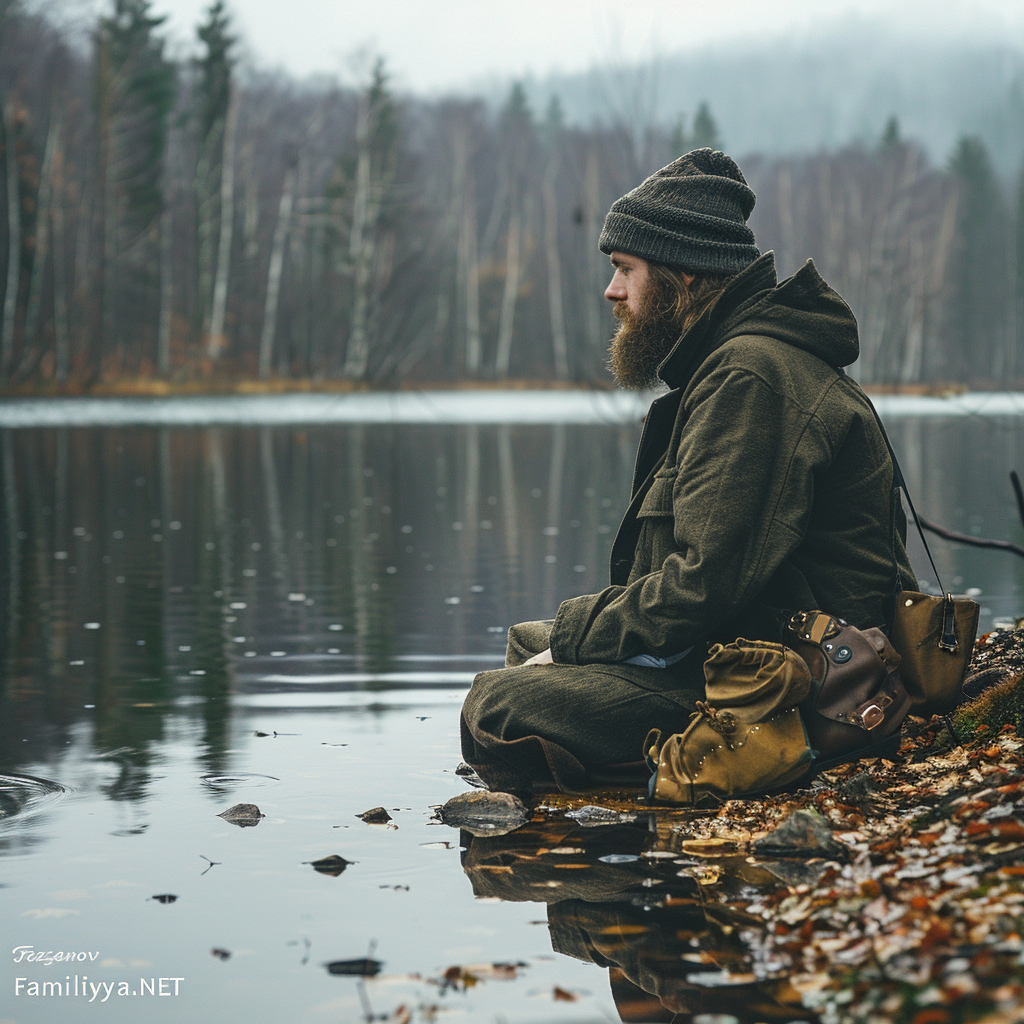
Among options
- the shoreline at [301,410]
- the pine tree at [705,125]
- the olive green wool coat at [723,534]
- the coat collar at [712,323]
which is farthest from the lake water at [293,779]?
the pine tree at [705,125]

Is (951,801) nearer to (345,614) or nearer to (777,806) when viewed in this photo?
(777,806)

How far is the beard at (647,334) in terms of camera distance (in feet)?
16.1

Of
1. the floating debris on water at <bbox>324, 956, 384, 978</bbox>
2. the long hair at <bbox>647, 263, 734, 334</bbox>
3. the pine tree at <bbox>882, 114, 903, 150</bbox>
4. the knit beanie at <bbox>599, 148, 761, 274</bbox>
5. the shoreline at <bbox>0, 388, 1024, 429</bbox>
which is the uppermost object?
the pine tree at <bbox>882, 114, 903, 150</bbox>

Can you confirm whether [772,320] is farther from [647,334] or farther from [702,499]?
[702,499]

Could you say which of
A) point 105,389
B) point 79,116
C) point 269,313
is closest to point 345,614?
point 105,389

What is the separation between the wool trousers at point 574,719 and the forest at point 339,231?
102 feet

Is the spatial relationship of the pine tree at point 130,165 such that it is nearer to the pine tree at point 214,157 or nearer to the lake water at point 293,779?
the pine tree at point 214,157

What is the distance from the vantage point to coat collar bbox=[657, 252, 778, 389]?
4738 millimetres

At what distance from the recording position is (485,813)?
485cm

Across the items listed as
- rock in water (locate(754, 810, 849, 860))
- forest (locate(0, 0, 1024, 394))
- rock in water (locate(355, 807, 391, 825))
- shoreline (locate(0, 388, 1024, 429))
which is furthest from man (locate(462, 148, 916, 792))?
forest (locate(0, 0, 1024, 394))

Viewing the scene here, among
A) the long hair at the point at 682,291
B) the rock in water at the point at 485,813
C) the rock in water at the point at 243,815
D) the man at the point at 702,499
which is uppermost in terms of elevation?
the long hair at the point at 682,291

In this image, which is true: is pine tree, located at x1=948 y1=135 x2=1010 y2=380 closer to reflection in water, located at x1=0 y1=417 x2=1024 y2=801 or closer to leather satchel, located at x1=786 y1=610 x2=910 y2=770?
reflection in water, located at x1=0 y1=417 x2=1024 y2=801

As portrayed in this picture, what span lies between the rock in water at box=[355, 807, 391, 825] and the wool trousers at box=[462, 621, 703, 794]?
0.41 m

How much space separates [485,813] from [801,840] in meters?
1.12
